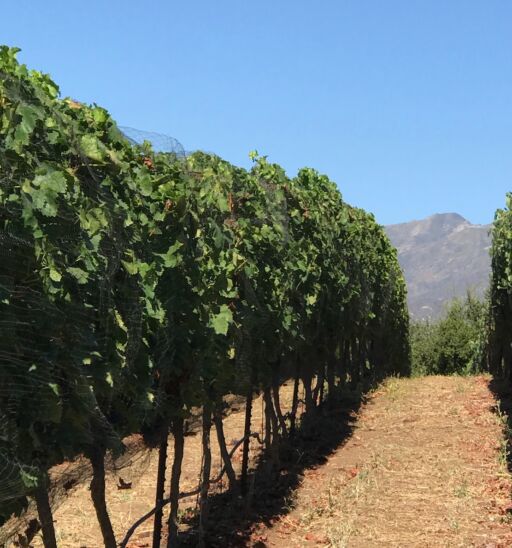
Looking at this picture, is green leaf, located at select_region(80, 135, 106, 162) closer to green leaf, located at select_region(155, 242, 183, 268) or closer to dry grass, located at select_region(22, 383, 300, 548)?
green leaf, located at select_region(155, 242, 183, 268)

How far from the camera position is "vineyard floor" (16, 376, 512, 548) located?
7559mm

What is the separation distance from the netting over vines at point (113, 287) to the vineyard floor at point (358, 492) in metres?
0.99

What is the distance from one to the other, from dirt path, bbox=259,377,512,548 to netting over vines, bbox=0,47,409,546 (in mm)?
1260

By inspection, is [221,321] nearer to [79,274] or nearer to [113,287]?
[113,287]

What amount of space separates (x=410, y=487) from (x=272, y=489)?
1.68 m

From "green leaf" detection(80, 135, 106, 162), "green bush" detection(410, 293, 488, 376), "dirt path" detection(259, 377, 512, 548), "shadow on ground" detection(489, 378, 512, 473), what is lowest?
"dirt path" detection(259, 377, 512, 548)

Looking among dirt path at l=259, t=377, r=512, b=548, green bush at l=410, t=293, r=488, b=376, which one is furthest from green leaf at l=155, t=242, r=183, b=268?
green bush at l=410, t=293, r=488, b=376

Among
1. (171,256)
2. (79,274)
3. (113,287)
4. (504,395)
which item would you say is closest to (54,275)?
(79,274)

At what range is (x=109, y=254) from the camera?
4508mm

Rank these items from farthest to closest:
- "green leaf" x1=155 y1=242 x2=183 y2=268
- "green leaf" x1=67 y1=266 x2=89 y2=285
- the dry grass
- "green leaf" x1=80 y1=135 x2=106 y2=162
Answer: the dry grass → "green leaf" x1=155 y1=242 x2=183 y2=268 → "green leaf" x1=80 y1=135 x2=106 y2=162 → "green leaf" x1=67 y1=266 x2=89 y2=285

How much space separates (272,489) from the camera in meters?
9.25

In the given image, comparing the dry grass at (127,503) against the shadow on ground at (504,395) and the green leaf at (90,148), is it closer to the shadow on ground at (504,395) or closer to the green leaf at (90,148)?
the green leaf at (90,148)

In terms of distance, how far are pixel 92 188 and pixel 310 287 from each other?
6.09 m

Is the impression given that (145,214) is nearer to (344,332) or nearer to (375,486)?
(375,486)
